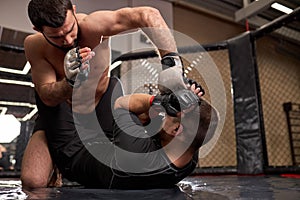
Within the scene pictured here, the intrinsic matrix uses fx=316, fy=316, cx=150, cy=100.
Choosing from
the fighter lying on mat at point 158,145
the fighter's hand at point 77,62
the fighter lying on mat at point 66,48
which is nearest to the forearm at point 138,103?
the fighter lying on mat at point 158,145

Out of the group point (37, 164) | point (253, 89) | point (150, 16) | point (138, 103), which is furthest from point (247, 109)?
point (37, 164)

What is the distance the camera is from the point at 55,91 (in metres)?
1.34

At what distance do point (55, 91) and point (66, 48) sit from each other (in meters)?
0.21

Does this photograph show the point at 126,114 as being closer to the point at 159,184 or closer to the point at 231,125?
the point at 159,184

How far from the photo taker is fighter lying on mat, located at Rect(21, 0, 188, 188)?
1.26 metres

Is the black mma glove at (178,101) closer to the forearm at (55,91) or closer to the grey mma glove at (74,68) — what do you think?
the grey mma glove at (74,68)

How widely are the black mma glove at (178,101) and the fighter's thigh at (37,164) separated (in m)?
0.77

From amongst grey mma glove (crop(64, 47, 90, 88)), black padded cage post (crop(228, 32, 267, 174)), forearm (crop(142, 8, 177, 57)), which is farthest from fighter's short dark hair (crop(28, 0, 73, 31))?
black padded cage post (crop(228, 32, 267, 174))

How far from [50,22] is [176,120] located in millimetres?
649

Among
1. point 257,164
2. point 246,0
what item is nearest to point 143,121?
point 257,164

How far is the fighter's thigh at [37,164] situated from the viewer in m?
1.45

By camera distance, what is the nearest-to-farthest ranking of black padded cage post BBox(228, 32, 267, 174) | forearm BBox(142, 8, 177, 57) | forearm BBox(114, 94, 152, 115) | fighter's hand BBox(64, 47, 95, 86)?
fighter's hand BBox(64, 47, 95, 86), forearm BBox(142, 8, 177, 57), forearm BBox(114, 94, 152, 115), black padded cage post BBox(228, 32, 267, 174)

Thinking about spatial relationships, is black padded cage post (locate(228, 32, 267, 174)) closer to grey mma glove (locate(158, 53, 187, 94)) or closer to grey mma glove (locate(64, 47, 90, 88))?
grey mma glove (locate(158, 53, 187, 94))

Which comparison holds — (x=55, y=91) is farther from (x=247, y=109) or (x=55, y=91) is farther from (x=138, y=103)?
(x=247, y=109)
